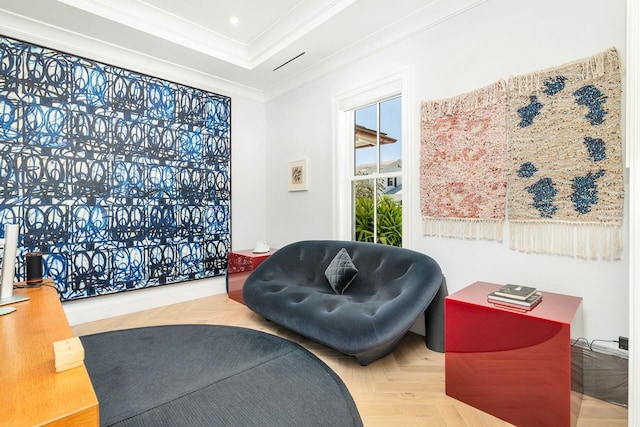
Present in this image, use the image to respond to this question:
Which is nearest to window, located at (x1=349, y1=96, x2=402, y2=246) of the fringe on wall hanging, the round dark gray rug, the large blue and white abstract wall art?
the fringe on wall hanging

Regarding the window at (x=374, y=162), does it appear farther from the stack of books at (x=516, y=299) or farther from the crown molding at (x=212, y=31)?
the stack of books at (x=516, y=299)

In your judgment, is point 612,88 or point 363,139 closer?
point 612,88

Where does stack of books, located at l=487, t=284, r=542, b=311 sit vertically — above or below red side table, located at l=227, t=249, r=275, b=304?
above

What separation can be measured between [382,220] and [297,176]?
53.1 inches

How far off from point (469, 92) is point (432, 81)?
0.37 metres

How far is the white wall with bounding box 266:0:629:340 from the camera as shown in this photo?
1849 mm

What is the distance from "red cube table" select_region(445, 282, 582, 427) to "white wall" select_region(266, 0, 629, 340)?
179 millimetres

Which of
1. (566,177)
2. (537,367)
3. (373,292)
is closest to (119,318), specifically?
(373,292)

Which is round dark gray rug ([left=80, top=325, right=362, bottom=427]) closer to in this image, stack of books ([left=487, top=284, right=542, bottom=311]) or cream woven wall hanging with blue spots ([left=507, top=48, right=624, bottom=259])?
stack of books ([left=487, top=284, right=542, bottom=311])

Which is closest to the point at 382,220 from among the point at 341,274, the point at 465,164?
the point at 341,274

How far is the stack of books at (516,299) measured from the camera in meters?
1.67

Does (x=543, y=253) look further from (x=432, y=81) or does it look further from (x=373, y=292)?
(x=432, y=81)

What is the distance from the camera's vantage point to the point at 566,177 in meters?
1.96

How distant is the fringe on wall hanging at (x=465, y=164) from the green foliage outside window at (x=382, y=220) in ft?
1.41
